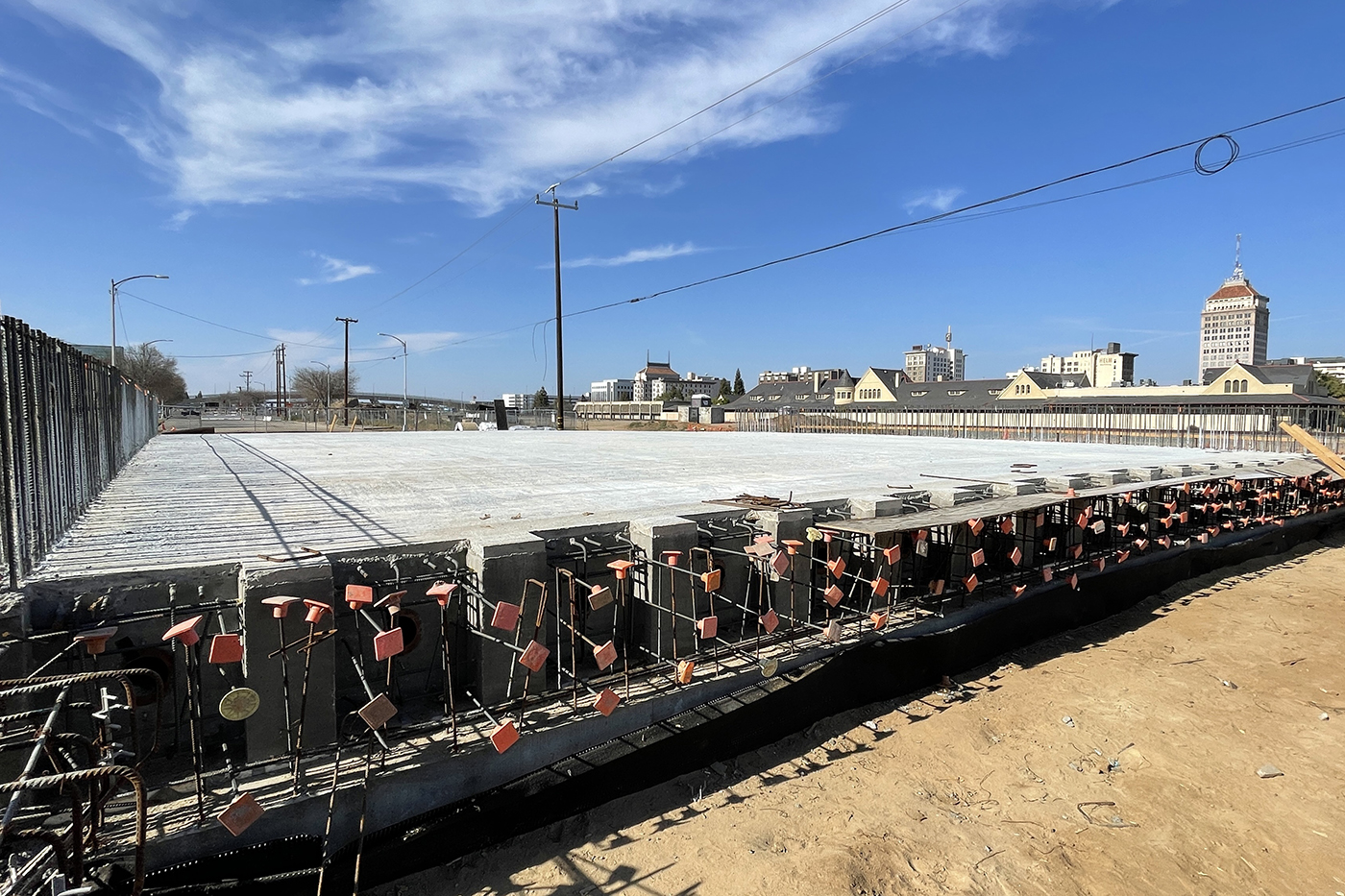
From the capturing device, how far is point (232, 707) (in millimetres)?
3545

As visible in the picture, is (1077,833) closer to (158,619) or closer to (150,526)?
(158,619)

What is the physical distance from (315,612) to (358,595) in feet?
0.83

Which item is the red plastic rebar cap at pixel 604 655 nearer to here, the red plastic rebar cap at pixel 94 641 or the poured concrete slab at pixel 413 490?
the poured concrete slab at pixel 413 490

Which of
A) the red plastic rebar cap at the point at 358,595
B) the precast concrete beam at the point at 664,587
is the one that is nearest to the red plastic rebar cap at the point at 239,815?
the red plastic rebar cap at the point at 358,595

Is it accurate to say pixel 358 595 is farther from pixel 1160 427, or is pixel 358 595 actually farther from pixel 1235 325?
pixel 1235 325

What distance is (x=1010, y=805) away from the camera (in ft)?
16.7

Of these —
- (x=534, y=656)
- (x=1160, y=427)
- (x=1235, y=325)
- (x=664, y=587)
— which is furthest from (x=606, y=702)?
(x=1235, y=325)

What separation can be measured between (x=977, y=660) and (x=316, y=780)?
22.5 feet

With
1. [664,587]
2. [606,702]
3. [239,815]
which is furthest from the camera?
[664,587]

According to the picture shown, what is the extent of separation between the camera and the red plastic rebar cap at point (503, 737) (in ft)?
13.3

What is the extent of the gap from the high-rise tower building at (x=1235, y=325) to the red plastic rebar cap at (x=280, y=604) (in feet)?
726

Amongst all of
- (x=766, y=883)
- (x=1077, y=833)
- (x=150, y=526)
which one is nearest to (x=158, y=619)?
(x=150, y=526)

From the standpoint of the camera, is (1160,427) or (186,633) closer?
(186,633)

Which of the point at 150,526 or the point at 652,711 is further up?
the point at 150,526
